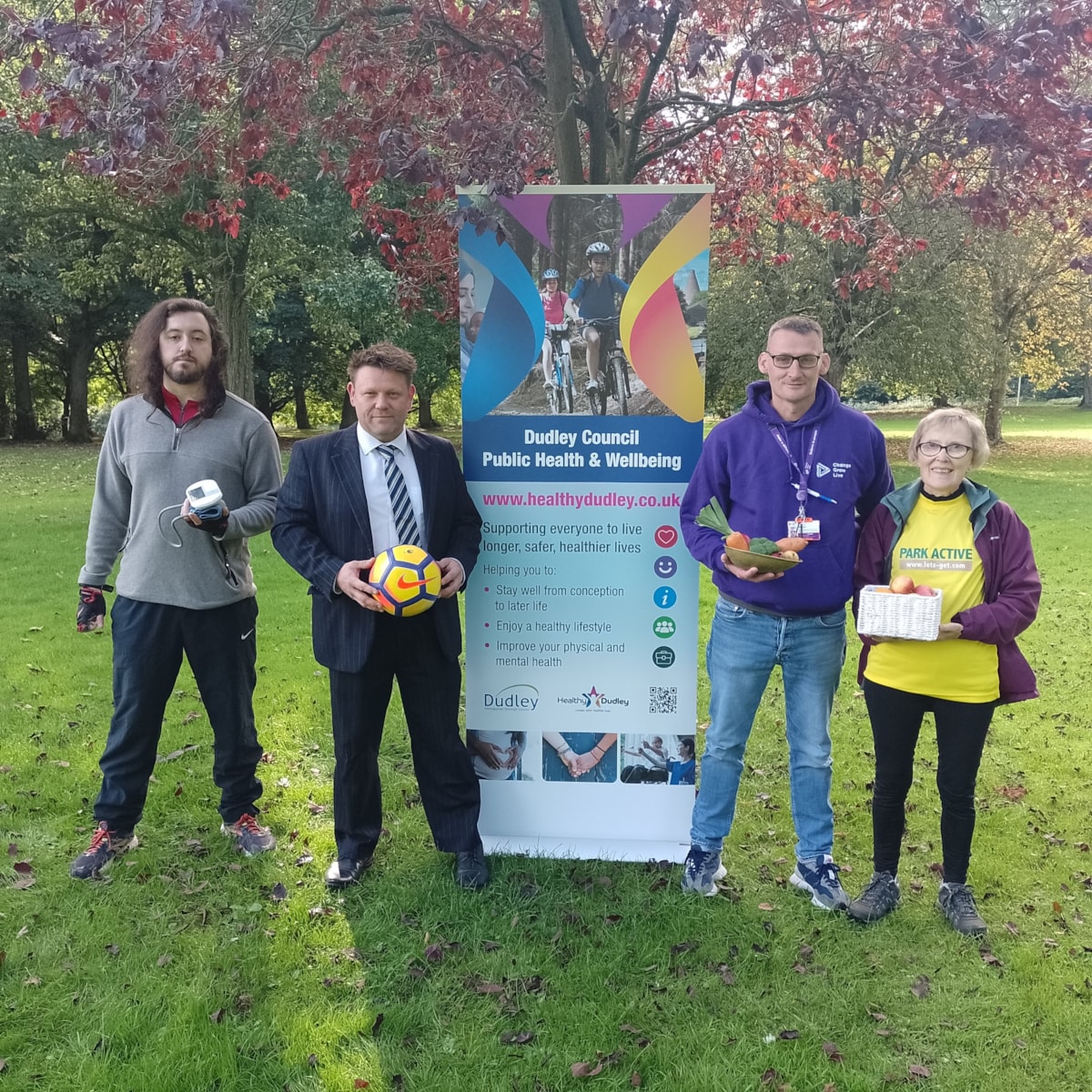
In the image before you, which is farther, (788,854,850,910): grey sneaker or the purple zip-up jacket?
(788,854,850,910): grey sneaker

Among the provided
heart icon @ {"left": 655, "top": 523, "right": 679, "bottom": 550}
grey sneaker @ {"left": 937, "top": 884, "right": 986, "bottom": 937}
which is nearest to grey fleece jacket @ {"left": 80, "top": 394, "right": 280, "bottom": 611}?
heart icon @ {"left": 655, "top": 523, "right": 679, "bottom": 550}

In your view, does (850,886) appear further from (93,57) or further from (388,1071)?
(93,57)

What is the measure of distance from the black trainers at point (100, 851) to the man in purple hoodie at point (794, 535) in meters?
2.80

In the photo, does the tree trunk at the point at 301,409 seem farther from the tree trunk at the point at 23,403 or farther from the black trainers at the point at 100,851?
the black trainers at the point at 100,851

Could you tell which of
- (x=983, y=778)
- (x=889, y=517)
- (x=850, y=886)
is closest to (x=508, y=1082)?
(x=850, y=886)

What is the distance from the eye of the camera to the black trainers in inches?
162

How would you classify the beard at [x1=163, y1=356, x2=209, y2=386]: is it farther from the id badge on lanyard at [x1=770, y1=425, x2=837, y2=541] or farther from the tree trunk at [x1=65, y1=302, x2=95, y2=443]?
the tree trunk at [x1=65, y1=302, x2=95, y2=443]

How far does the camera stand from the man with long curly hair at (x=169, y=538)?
3.95m

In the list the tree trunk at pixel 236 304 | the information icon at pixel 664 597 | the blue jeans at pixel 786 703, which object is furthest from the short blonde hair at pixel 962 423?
the tree trunk at pixel 236 304

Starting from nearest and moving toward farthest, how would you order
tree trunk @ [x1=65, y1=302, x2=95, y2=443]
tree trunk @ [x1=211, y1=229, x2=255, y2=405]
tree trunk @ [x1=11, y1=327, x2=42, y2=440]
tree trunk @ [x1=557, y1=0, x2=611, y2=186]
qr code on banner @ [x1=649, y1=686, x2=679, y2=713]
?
tree trunk @ [x1=557, y1=0, x2=611, y2=186] → qr code on banner @ [x1=649, y1=686, x2=679, y2=713] → tree trunk @ [x1=211, y1=229, x2=255, y2=405] → tree trunk @ [x1=65, y1=302, x2=95, y2=443] → tree trunk @ [x1=11, y1=327, x2=42, y2=440]

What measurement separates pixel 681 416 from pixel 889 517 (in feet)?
3.26

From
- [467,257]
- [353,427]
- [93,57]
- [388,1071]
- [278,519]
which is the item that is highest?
[93,57]

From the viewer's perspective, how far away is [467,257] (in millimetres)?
4031

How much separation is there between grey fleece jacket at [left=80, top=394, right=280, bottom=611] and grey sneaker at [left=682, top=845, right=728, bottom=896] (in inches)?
92.1
